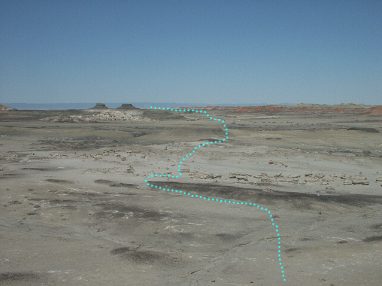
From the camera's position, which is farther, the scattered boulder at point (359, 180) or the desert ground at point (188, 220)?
the scattered boulder at point (359, 180)

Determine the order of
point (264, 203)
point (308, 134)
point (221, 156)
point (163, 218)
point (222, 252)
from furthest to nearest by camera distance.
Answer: point (308, 134), point (221, 156), point (264, 203), point (163, 218), point (222, 252)

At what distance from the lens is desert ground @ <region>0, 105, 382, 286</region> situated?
7992 mm

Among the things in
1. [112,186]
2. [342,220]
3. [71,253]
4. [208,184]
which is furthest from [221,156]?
[71,253]

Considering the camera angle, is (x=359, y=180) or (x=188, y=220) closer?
(x=188, y=220)

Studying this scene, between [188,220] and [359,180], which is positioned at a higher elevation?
[359,180]

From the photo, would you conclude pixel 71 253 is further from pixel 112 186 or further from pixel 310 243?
pixel 112 186

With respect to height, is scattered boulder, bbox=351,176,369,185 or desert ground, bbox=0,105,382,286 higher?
scattered boulder, bbox=351,176,369,185

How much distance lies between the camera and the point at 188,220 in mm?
11359

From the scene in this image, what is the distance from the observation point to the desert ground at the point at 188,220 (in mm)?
7992

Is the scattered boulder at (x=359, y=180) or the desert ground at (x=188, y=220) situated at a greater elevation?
the scattered boulder at (x=359, y=180)

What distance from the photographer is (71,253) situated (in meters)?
8.78

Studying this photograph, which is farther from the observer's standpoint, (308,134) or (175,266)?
(308,134)

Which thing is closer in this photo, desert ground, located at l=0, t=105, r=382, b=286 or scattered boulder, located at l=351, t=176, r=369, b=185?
desert ground, located at l=0, t=105, r=382, b=286

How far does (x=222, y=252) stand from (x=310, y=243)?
6.86 ft
